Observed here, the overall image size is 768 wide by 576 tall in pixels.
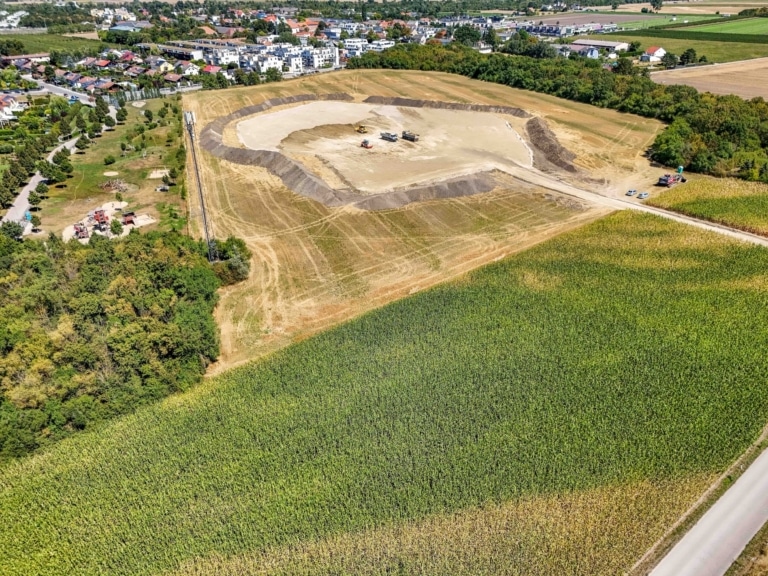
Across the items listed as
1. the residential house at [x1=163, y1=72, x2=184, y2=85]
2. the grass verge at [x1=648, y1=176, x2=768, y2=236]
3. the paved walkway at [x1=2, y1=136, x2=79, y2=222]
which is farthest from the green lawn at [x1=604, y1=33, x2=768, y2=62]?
the paved walkway at [x1=2, y1=136, x2=79, y2=222]

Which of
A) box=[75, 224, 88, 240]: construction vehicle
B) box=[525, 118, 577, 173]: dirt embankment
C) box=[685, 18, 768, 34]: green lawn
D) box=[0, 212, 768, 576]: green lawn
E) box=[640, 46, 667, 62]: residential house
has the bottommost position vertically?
box=[0, 212, 768, 576]: green lawn

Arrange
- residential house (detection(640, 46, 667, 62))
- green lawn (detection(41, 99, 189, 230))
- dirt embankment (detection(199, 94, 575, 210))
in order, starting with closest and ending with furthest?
dirt embankment (detection(199, 94, 575, 210)) → green lawn (detection(41, 99, 189, 230)) → residential house (detection(640, 46, 667, 62))

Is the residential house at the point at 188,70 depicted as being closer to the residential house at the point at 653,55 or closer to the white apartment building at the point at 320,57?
the white apartment building at the point at 320,57

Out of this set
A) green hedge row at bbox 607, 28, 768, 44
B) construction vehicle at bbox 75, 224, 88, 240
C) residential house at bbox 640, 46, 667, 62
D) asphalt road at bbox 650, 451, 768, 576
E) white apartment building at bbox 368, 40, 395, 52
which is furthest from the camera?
white apartment building at bbox 368, 40, 395, 52

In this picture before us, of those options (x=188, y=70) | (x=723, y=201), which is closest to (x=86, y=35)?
(x=188, y=70)

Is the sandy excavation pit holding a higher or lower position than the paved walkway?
higher

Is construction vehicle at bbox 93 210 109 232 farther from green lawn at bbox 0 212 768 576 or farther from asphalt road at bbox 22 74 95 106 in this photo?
asphalt road at bbox 22 74 95 106

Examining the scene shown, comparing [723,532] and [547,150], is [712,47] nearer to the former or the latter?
[547,150]
